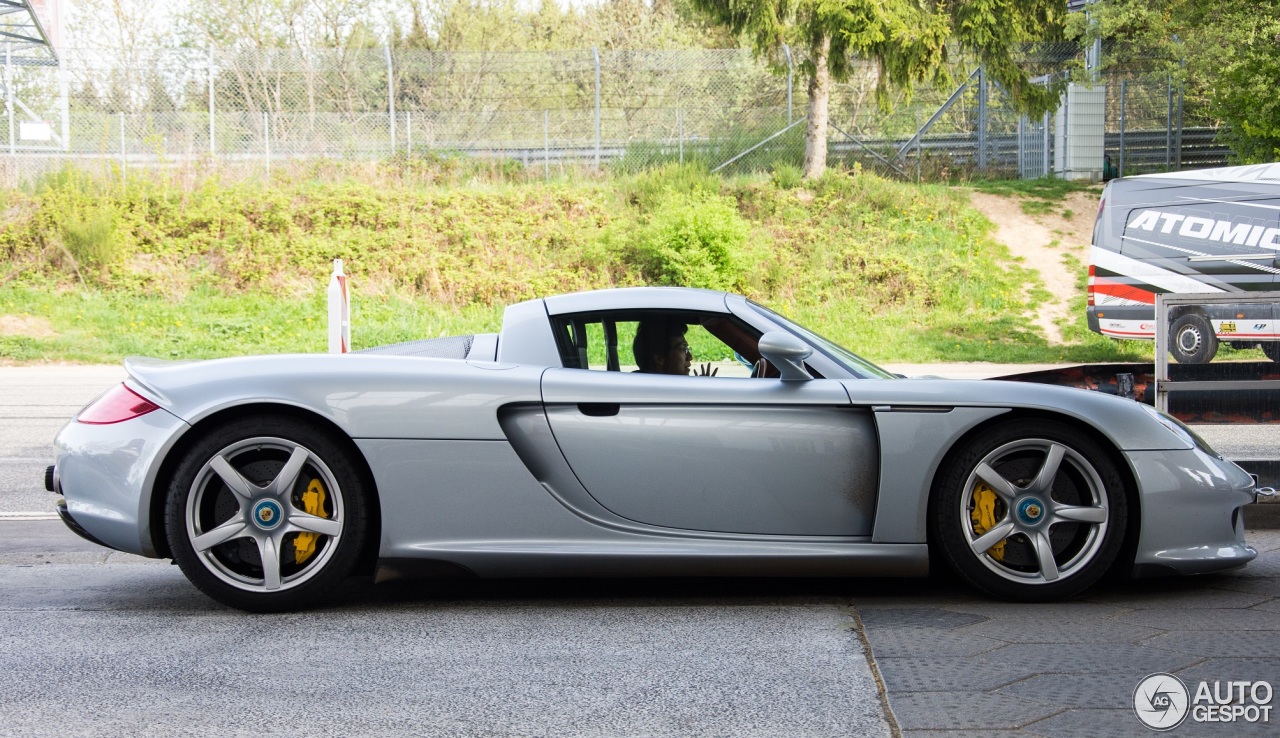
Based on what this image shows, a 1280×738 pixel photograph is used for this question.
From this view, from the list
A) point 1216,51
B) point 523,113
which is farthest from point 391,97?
point 1216,51

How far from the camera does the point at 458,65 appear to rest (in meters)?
23.9

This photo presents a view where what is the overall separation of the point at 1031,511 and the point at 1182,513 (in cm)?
52

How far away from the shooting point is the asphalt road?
3.00 metres

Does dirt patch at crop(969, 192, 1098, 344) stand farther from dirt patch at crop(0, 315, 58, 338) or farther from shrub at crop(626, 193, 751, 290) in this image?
dirt patch at crop(0, 315, 58, 338)

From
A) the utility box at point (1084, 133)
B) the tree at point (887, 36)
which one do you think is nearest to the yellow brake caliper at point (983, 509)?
the tree at point (887, 36)

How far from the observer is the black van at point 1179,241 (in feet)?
46.4

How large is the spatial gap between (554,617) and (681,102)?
2065 cm

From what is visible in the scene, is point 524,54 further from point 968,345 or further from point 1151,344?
point 1151,344

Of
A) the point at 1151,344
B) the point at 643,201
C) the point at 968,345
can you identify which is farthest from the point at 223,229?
the point at 1151,344

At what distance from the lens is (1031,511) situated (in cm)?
404

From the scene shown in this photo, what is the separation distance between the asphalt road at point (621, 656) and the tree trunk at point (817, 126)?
18.2m

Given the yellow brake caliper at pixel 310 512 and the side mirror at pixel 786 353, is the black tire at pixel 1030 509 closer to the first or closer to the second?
the side mirror at pixel 786 353

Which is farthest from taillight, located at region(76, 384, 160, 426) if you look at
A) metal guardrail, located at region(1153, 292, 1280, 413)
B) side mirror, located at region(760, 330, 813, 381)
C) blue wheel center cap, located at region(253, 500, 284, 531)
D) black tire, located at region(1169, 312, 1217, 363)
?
black tire, located at region(1169, 312, 1217, 363)

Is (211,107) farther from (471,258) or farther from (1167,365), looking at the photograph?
(1167,365)
